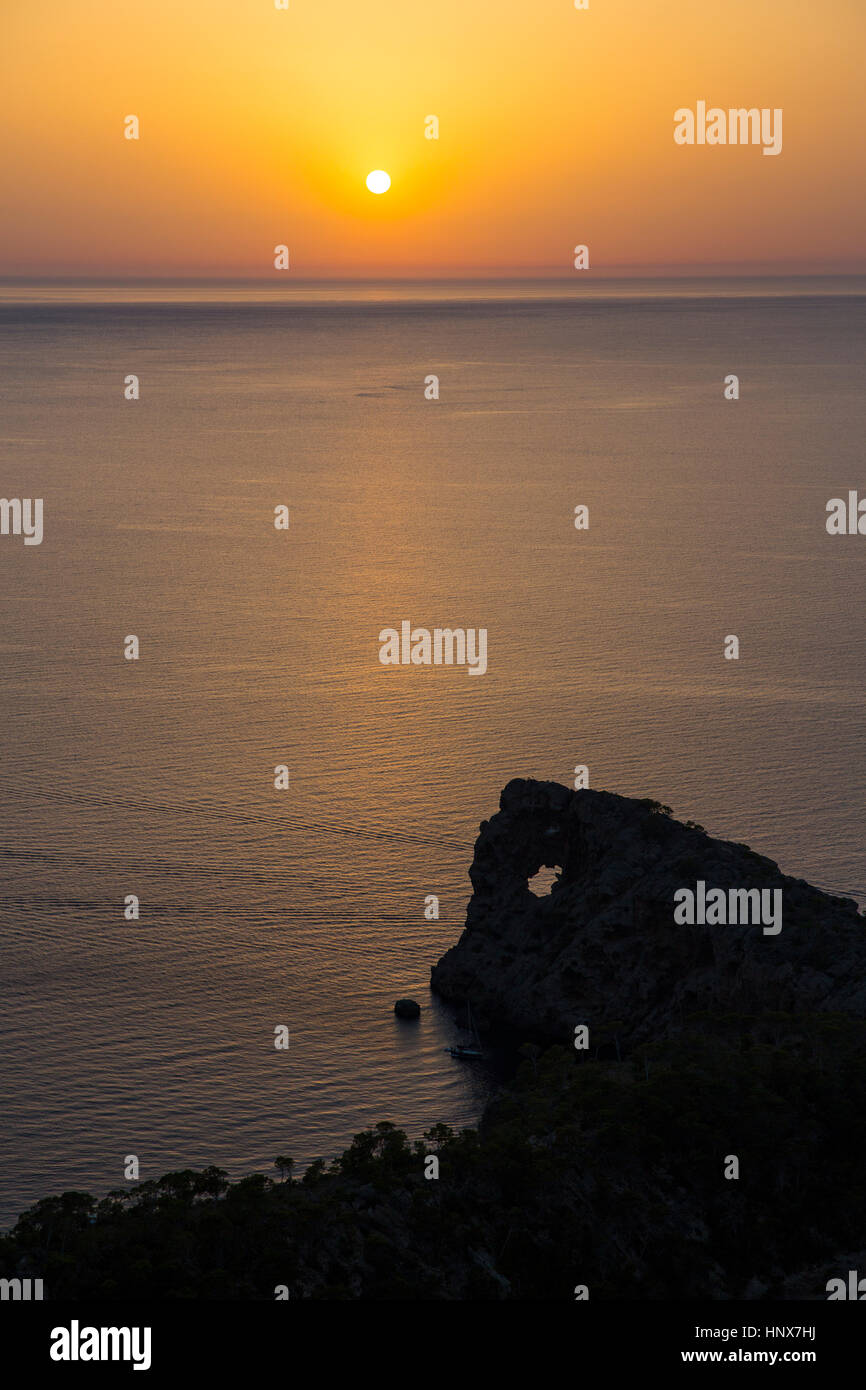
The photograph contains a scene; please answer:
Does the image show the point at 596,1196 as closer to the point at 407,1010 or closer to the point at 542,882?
the point at 407,1010

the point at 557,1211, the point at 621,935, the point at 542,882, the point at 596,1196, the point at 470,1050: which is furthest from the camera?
the point at 542,882

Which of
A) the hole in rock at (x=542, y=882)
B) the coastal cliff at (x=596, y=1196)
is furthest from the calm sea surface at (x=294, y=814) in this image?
the coastal cliff at (x=596, y=1196)

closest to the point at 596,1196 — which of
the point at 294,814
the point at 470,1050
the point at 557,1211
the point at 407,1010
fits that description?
the point at 557,1211

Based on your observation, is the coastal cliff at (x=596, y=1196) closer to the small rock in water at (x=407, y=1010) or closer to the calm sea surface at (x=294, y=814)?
the calm sea surface at (x=294, y=814)

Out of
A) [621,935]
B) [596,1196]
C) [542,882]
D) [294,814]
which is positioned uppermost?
[294,814]
